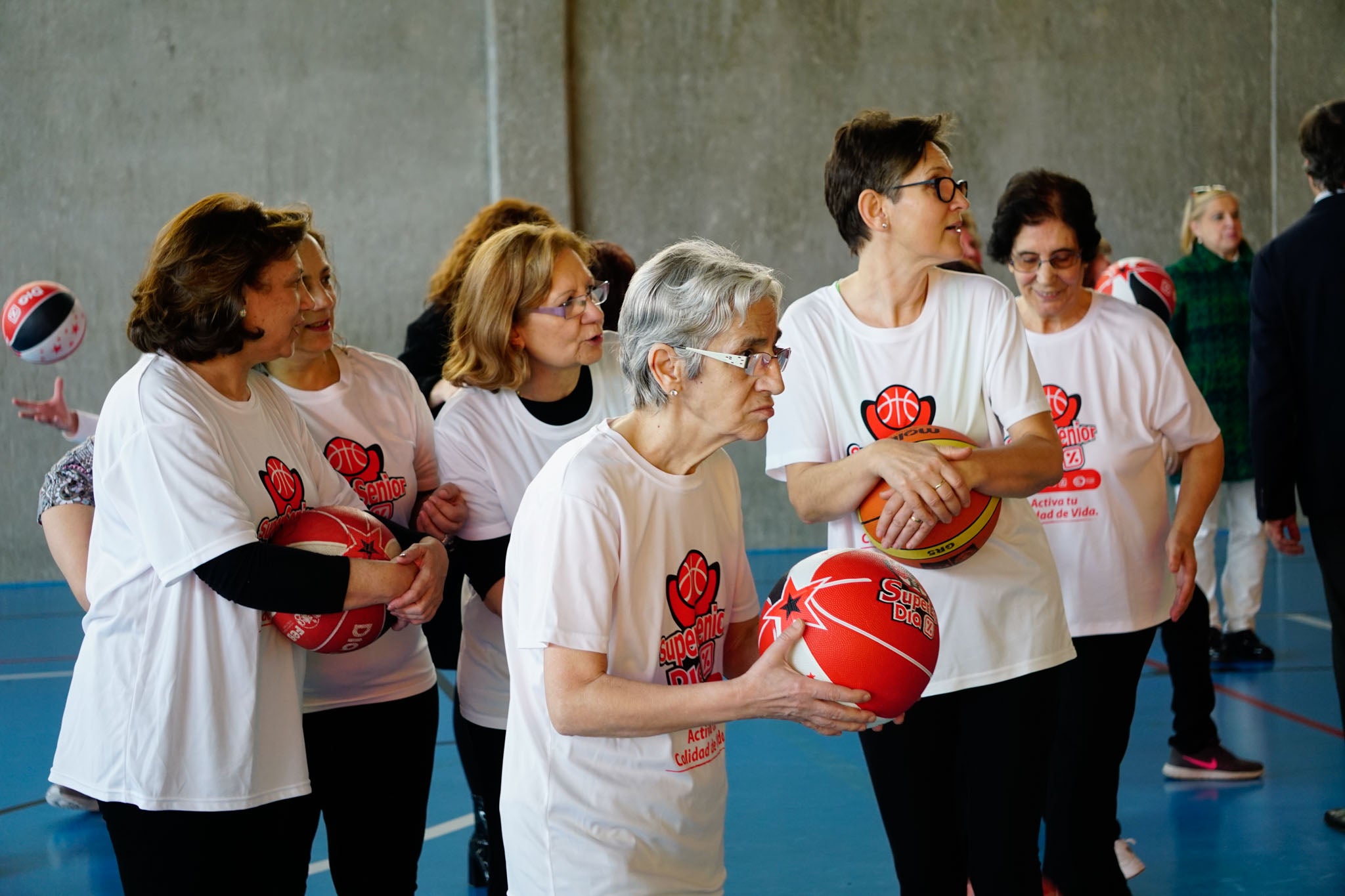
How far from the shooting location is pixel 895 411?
98.7 inches

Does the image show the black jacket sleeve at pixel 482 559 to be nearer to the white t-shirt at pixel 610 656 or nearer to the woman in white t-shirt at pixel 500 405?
the woman in white t-shirt at pixel 500 405

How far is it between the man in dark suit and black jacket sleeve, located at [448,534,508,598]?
226 centimetres

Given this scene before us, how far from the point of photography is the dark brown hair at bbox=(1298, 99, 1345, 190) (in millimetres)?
3494

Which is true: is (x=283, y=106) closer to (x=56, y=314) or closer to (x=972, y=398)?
Result: (x=56, y=314)

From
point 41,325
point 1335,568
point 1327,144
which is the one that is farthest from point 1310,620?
point 41,325

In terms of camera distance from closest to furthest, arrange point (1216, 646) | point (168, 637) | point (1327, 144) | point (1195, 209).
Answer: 1. point (168, 637)
2. point (1327, 144)
3. point (1216, 646)
4. point (1195, 209)

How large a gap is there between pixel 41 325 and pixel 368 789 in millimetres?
3769

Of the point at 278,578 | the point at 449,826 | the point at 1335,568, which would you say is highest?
the point at 278,578

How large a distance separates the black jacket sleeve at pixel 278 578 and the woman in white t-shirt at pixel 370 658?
14.8 inches

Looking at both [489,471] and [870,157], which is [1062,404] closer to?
[870,157]

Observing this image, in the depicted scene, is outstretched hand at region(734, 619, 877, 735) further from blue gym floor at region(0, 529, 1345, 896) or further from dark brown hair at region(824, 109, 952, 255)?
dark brown hair at region(824, 109, 952, 255)

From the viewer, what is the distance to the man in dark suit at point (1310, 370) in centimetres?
355

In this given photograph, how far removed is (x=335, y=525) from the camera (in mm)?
2438

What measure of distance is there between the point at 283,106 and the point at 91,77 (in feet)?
4.25
